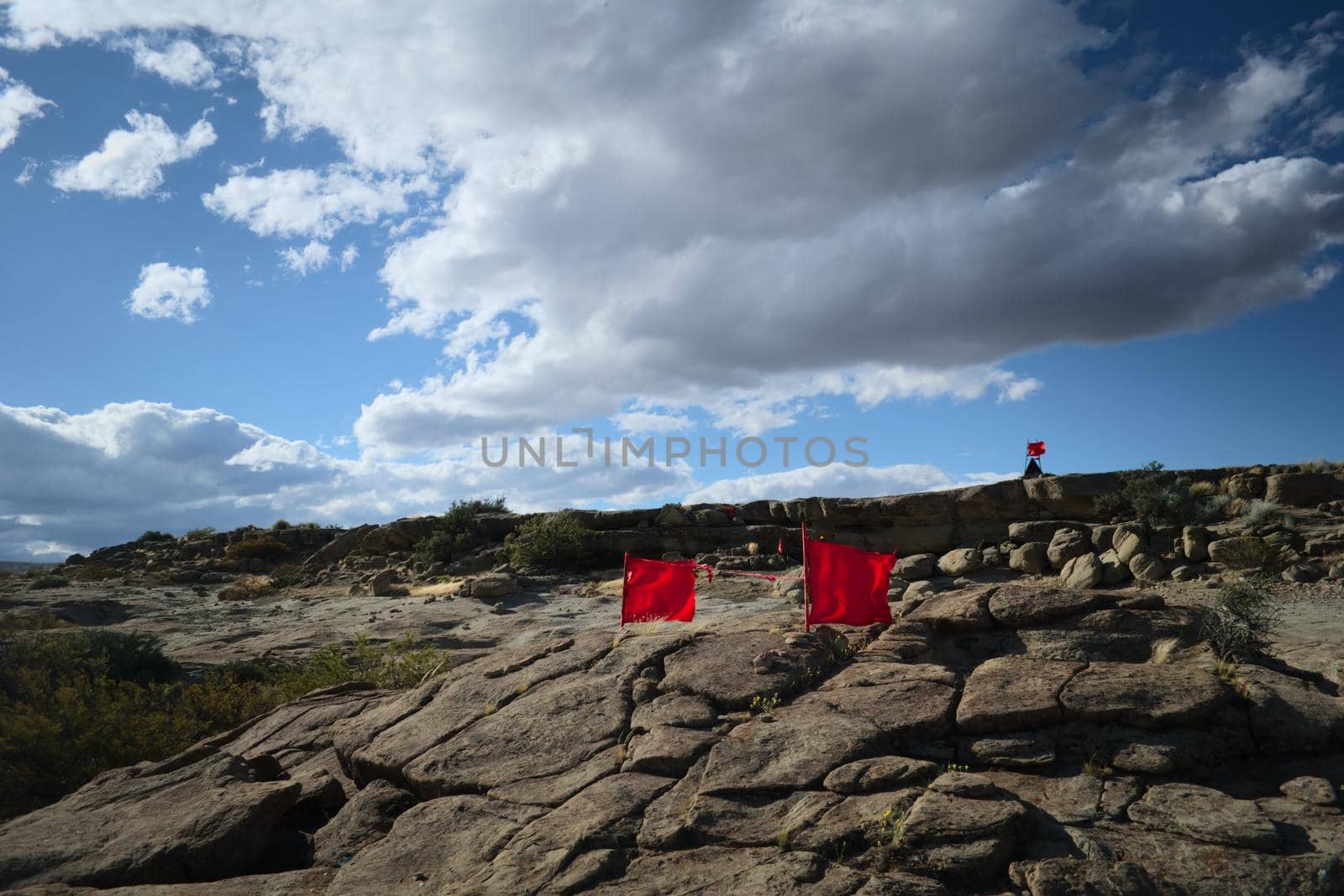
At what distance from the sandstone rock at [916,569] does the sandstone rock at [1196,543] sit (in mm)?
4870

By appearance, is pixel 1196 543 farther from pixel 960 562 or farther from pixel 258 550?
pixel 258 550

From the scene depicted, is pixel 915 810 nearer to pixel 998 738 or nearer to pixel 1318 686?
pixel 998 738

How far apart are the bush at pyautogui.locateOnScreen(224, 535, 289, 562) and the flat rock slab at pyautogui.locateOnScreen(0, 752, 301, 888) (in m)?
25.4

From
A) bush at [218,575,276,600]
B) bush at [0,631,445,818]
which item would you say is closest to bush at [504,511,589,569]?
bush at [218,575,276,600]

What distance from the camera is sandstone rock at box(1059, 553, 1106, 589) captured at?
1573 cm

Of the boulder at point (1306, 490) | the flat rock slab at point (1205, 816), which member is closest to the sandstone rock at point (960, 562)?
the boulder at point (1306, 490)

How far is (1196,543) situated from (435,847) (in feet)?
53.2

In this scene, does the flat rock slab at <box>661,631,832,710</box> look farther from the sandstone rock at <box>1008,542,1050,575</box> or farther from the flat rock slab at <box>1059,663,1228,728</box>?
the sandstone rock at <box>1008,542,1050,575</box>

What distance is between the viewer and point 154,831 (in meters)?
6.15

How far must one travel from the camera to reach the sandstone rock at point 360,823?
239 inches

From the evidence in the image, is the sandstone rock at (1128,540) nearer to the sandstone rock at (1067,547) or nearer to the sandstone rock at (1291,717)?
the sandstone rock at (1067,547)

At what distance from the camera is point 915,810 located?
4871 millimetres

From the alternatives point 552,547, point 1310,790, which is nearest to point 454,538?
point 552,547

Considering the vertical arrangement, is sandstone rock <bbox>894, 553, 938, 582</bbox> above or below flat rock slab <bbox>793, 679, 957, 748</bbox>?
above
